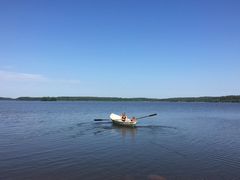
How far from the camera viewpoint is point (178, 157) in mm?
18578

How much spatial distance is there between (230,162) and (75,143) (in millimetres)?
12794

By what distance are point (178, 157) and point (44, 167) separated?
9169 mm

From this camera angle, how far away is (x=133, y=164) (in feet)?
53.9

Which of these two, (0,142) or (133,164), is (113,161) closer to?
(133,164)

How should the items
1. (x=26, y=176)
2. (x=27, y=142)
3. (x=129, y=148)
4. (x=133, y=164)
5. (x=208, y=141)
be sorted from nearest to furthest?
(x=26, y=176) < (x=133, y=164) < (x=129, y=148) < (x=27, y=142) < (x=208, y=141)

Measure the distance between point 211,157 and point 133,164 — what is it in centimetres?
605

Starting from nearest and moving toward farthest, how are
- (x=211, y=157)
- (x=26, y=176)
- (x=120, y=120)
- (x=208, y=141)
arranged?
(x=26, y=176) < (x=211, y=157) < (x=208, y=141) < (x=120, y=120)

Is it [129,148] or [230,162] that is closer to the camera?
[230,162]

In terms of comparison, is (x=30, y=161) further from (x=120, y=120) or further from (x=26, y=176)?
(x=120, y=120)

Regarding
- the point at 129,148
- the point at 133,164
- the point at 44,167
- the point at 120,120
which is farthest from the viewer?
the point at 120,120

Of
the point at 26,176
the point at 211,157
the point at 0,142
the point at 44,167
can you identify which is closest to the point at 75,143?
the point at 0,142

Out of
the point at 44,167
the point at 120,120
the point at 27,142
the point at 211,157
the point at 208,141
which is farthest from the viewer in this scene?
the point at 120,120

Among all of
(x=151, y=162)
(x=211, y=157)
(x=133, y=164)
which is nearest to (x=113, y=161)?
(x=133, y=164)

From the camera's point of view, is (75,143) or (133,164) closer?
(133,164)
